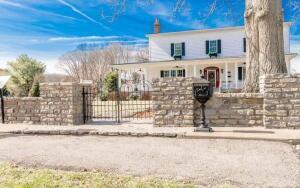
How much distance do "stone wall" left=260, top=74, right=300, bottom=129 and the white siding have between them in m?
→ 18.8

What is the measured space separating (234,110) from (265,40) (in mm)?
2232

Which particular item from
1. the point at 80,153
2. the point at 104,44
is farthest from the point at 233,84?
the point at 104,44

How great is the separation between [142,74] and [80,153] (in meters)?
24.0

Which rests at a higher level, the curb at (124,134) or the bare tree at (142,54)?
the bare tree at (142,54)

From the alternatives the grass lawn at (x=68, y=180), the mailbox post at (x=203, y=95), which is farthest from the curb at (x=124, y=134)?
the grass lawn at (x=68, y=180)

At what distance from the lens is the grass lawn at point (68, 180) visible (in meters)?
3.94

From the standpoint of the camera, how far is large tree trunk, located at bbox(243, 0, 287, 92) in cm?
861

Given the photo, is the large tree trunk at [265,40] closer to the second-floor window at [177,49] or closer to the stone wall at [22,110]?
the stone wall at [22,110]

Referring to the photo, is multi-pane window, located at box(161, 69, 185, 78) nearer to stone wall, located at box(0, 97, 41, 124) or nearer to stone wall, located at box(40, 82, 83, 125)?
stone wall, located at box(40, 82, 83, 125)

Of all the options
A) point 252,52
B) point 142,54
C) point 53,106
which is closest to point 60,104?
point 53,106

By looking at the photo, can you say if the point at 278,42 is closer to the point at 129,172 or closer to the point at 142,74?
the point at 129,172

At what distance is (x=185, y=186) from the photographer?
382 cm

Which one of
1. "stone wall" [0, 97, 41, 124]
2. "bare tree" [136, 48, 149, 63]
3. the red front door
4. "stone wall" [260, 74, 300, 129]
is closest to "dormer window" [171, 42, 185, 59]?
the red front door

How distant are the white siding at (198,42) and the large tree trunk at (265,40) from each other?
1743cm
